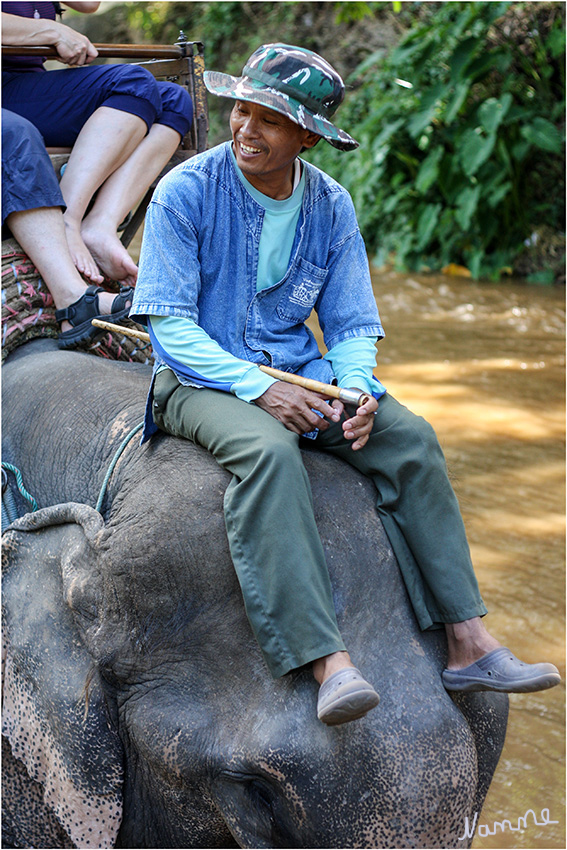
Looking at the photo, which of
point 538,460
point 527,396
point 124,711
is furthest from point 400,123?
point 124,711

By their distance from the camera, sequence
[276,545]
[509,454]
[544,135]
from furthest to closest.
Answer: [544,135]
[509,454]
[276,545]

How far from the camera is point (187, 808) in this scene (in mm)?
1837

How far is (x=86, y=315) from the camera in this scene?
292 centimetres

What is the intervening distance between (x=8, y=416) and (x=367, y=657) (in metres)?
1.45

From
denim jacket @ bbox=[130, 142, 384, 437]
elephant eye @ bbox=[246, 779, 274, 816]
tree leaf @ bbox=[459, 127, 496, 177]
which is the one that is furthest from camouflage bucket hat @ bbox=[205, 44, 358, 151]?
tree leaf @ bbox=[459, 127, 496, 177]

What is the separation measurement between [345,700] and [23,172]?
6.91 feet

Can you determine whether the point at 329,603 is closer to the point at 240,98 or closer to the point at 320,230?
the point at 320,230

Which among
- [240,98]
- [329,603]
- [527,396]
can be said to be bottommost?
[527,396]

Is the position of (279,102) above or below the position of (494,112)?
above

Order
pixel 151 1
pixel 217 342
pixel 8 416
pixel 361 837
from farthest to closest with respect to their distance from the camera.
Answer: pixel 151 1
pixel 8 416
pixel 217 342
pixel 361 837

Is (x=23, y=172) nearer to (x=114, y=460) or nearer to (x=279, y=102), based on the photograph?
(x=114, y=460)

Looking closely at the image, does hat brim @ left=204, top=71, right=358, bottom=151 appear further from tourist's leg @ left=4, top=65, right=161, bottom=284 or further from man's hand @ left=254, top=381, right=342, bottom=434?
tourist's leg @ left=4, top=65, right=161, bottom=284

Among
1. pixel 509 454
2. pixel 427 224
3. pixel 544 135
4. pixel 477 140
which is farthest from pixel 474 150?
pixel 509 454

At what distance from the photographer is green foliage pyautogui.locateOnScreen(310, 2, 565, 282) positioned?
1002 cm
